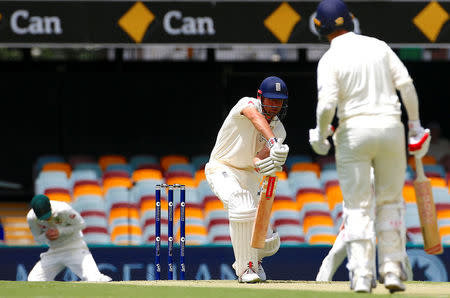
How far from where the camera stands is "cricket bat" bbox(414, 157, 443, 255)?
275 inches

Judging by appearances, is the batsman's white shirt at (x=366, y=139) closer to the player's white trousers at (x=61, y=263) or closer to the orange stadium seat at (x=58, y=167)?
the player's white trousers at (x=61, y=263)

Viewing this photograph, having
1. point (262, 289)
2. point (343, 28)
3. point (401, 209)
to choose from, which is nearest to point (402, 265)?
point (401, 209)

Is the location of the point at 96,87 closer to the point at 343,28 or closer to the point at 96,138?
the point at 96,138

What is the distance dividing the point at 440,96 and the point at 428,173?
132 centimetres

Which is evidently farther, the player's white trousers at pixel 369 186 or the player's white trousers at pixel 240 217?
the player's white trousers at pixel 240 217

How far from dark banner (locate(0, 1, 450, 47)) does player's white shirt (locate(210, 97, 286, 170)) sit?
151 inches

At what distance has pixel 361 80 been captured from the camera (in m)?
6.71

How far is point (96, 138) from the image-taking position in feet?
45.5

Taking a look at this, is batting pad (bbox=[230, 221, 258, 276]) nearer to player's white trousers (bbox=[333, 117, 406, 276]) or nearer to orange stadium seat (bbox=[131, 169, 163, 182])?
player's white trousers (bbox=[333, 117, 406, 276])

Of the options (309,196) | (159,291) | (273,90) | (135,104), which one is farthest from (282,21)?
(159,291)

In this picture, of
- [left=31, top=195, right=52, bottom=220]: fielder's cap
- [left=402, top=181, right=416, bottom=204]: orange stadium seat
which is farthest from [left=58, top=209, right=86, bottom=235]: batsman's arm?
[left=402, top=181, right=416, bottom=204]: orange stadium seat

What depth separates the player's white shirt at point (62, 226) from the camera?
35.6ft

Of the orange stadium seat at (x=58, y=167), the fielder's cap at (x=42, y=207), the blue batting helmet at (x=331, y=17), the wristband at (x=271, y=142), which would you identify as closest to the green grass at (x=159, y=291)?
the wristband at (x=271, y=142)

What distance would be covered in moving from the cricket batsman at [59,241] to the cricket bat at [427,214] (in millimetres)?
4469
